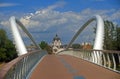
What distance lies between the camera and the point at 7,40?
557 ft

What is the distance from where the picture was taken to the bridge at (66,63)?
52.5 ft

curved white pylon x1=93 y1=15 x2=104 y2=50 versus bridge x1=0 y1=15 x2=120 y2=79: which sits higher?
curved white pylon x1=93 y1=15 x2=104 y2=50

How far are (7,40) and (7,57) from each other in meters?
7.94

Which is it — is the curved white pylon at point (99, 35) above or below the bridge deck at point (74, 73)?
above

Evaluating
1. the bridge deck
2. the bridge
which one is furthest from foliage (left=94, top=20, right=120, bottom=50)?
the bridge deck

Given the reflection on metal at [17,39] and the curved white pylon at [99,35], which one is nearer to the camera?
the curved white pylon at [99,35]

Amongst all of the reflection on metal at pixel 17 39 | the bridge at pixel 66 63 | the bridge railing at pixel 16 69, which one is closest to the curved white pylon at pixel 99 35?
the bridge at pixel 66 63

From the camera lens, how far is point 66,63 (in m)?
31.7

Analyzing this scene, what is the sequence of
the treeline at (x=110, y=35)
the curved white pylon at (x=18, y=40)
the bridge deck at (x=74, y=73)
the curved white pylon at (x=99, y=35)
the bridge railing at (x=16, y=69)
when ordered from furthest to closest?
the treeline at (x=110, y=35), the curved white pylon at (x=18, y=40), the curved white pylon at (x=99, y=35), the bridge deck at (x=74, y=73), the bridge railing at (x=16, y=69)

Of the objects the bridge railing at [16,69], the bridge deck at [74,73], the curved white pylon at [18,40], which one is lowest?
the bridge deck at [74,73]

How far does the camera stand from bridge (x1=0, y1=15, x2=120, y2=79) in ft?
52.5

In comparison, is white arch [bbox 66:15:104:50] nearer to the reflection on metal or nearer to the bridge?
the bridge

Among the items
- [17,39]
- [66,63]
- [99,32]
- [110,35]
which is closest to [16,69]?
[66,63]

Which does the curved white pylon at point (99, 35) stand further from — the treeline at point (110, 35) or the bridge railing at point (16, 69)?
the treeline at point (110, 35)
